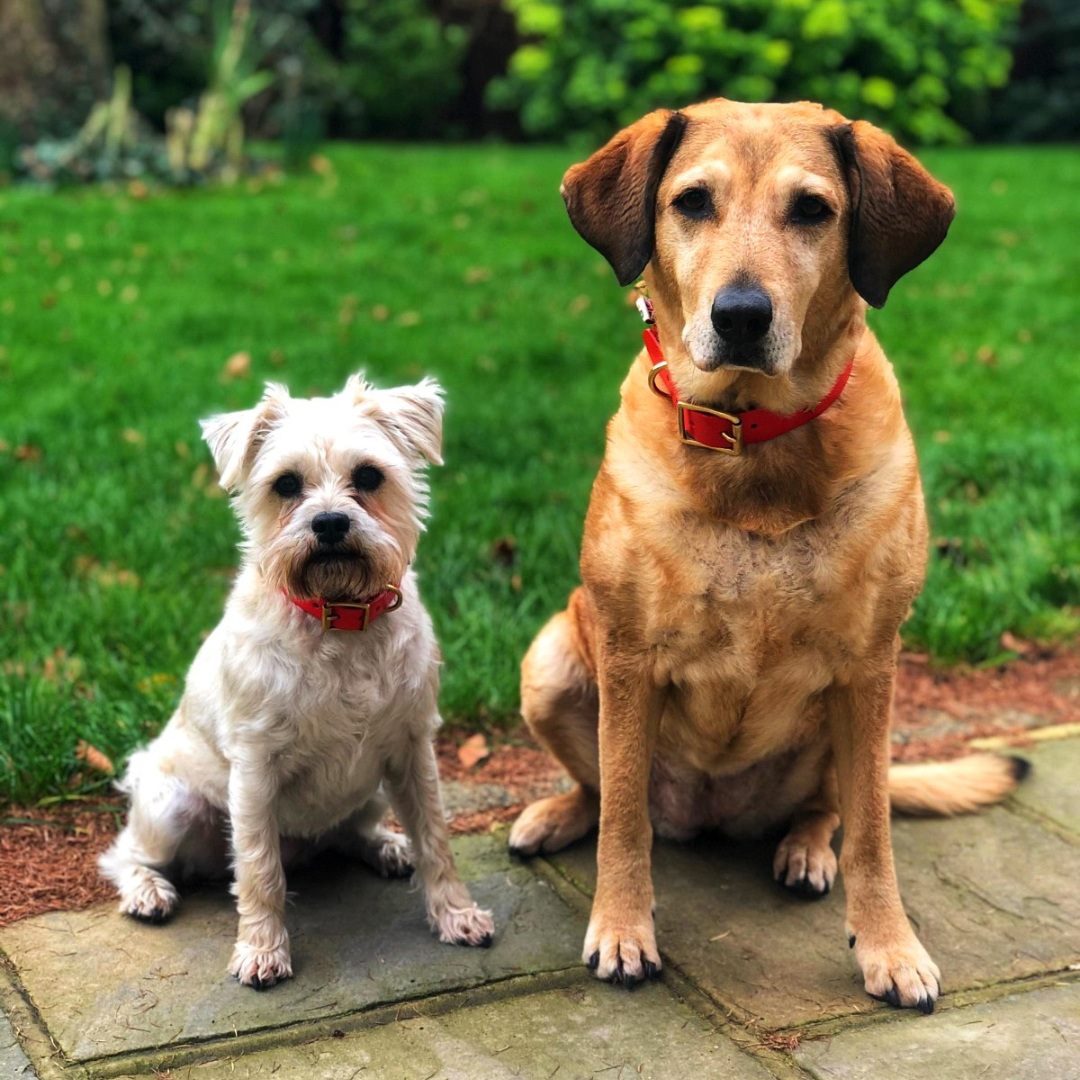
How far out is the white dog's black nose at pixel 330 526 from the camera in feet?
9.44

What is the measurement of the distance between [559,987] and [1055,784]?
5.89 ft

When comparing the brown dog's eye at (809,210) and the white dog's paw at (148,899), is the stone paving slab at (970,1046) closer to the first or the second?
the white dog's paw at (148,899)

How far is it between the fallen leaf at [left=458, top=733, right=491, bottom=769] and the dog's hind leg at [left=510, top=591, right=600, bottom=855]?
1.52 feet

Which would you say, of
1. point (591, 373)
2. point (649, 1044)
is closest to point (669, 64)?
point (591, 373)

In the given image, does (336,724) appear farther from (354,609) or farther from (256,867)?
(256,867)

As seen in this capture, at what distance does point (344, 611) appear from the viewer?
2.99 meters

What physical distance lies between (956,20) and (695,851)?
1458cm

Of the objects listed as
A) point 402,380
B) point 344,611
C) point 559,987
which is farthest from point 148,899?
point 402,380

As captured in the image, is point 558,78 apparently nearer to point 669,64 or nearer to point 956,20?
point 669,64

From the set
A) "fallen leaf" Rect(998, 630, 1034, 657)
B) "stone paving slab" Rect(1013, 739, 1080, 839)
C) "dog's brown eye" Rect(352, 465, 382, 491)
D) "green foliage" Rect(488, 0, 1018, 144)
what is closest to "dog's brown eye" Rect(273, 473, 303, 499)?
"dog's brown eye" Rect(352, 465, 382, 491)

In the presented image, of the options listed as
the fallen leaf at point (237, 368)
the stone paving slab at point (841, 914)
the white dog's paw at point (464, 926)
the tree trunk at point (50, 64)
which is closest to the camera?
the stone paving slab at point (841, 914)

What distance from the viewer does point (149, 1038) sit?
272cm

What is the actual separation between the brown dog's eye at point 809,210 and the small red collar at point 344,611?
4.00 ft

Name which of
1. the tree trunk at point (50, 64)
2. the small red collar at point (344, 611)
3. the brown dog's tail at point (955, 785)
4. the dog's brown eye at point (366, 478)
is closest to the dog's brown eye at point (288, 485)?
the dog's brown eye at point (366, 478)
